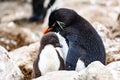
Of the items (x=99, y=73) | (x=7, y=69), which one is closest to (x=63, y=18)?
(x=7, y=69)

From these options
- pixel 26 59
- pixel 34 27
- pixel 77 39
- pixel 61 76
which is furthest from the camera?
pixel 34 27

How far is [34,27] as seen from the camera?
534 inches

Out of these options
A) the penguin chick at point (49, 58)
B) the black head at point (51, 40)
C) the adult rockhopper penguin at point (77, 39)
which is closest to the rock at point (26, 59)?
the penguin chick at point (49, 58)

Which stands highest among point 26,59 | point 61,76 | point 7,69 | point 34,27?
point 61,76

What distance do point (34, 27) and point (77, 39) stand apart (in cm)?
849

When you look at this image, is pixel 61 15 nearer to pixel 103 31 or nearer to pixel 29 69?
pixel 29 69

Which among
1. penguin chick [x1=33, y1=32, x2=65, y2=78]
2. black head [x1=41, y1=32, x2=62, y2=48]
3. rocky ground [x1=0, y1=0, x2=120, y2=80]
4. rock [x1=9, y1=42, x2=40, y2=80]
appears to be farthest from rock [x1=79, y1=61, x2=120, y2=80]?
rock [x1=9, y1=42, x2=40, y2=80]

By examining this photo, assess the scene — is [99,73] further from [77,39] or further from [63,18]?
[63,18]

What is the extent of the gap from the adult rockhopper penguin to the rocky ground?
0.85 feet

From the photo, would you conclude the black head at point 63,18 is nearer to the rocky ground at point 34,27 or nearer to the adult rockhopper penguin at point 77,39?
the adult rockhopper penguin at point 77,39

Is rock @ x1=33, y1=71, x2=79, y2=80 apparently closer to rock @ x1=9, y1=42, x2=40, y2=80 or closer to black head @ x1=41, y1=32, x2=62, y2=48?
black head @ x1=41, y1=32, x2=62, y2=48

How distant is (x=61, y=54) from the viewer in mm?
5121

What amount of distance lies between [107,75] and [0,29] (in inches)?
230

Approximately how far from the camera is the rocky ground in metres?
5.84
